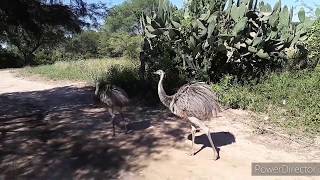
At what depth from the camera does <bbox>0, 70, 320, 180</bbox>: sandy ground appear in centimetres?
639

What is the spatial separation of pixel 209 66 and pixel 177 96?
3.52 metres

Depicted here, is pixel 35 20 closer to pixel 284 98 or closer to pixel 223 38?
pixel 223 38

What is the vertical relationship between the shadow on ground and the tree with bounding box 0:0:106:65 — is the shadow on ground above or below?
below

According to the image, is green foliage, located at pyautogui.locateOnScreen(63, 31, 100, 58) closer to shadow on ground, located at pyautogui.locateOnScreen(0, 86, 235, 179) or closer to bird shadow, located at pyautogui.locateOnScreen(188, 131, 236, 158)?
shadow on ground, located at pyautogui.locateOnScreen(0, 86, 235, 179)

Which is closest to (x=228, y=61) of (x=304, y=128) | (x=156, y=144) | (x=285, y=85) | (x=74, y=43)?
(x=285, y=85)

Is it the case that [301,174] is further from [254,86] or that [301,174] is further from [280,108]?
[254,86]

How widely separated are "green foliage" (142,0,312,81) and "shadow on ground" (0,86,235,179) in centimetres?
170

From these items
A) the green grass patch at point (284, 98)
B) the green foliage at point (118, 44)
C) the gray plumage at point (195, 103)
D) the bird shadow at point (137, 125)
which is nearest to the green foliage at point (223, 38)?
the green grass patch at point (284, 98)

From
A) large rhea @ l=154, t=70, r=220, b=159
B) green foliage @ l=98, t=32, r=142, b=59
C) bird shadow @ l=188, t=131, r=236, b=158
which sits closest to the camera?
large rhea @ l=154, t=70, r=220, b=159

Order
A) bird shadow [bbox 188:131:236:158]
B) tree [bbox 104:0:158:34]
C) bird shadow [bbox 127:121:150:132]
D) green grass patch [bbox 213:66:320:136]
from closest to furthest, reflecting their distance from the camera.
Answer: bird shadow [bbox 188:131:236:158], green grass patch [bbox 213:66:320:136], bird shadow [bbox 127:121:150:132], tree [bbox 104:0:158:34]

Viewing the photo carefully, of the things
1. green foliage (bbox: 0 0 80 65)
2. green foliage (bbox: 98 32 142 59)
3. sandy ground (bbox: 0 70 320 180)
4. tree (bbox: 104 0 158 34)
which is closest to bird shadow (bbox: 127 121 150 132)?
sandy ground (bbox: 0 70 320 180)

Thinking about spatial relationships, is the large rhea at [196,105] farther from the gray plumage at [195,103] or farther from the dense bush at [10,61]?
the dense bush at [10,61]

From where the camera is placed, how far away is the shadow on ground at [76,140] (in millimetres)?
6520

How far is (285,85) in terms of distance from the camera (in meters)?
10.3
